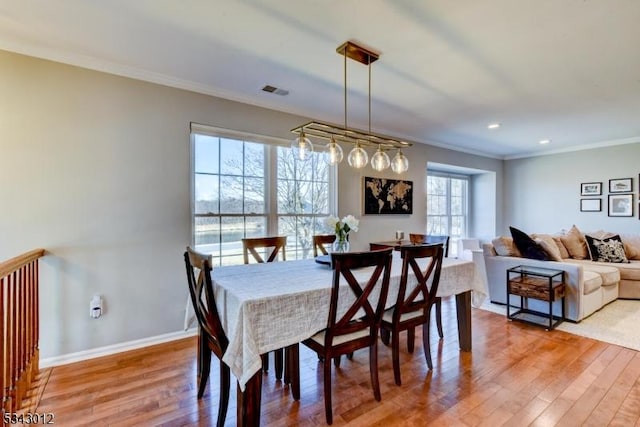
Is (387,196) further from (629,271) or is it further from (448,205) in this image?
(629,271)

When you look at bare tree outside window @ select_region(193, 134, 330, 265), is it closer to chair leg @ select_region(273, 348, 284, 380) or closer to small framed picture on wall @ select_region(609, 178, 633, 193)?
chair leg @ select_region(273, 348, 284, 380)

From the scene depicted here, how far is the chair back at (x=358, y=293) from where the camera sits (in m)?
1.79

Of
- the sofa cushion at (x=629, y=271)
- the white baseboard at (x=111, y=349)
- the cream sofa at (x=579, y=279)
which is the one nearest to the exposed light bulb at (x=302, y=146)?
the white baseboard at (x=111, y=349)

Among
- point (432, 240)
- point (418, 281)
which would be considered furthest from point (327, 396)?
point (432, 240)

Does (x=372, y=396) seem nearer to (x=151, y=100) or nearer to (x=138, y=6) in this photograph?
(x=138, y=6)

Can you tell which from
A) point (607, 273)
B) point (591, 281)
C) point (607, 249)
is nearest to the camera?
point (591, 281)

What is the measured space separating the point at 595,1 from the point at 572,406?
8.21 feet

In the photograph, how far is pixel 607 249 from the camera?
445cm

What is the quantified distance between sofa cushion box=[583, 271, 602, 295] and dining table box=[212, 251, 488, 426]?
2.59 m

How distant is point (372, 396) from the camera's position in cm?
207

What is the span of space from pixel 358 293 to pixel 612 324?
3329 millimetres

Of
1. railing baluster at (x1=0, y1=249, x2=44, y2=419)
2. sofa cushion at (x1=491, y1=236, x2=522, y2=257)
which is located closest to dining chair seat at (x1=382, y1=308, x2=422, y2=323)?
railing baluster at (x1=0, y1=249, x2=44, y2=419)

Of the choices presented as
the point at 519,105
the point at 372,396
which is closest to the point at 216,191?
the point at 372,396

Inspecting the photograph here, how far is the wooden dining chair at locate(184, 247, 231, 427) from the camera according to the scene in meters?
1.70
